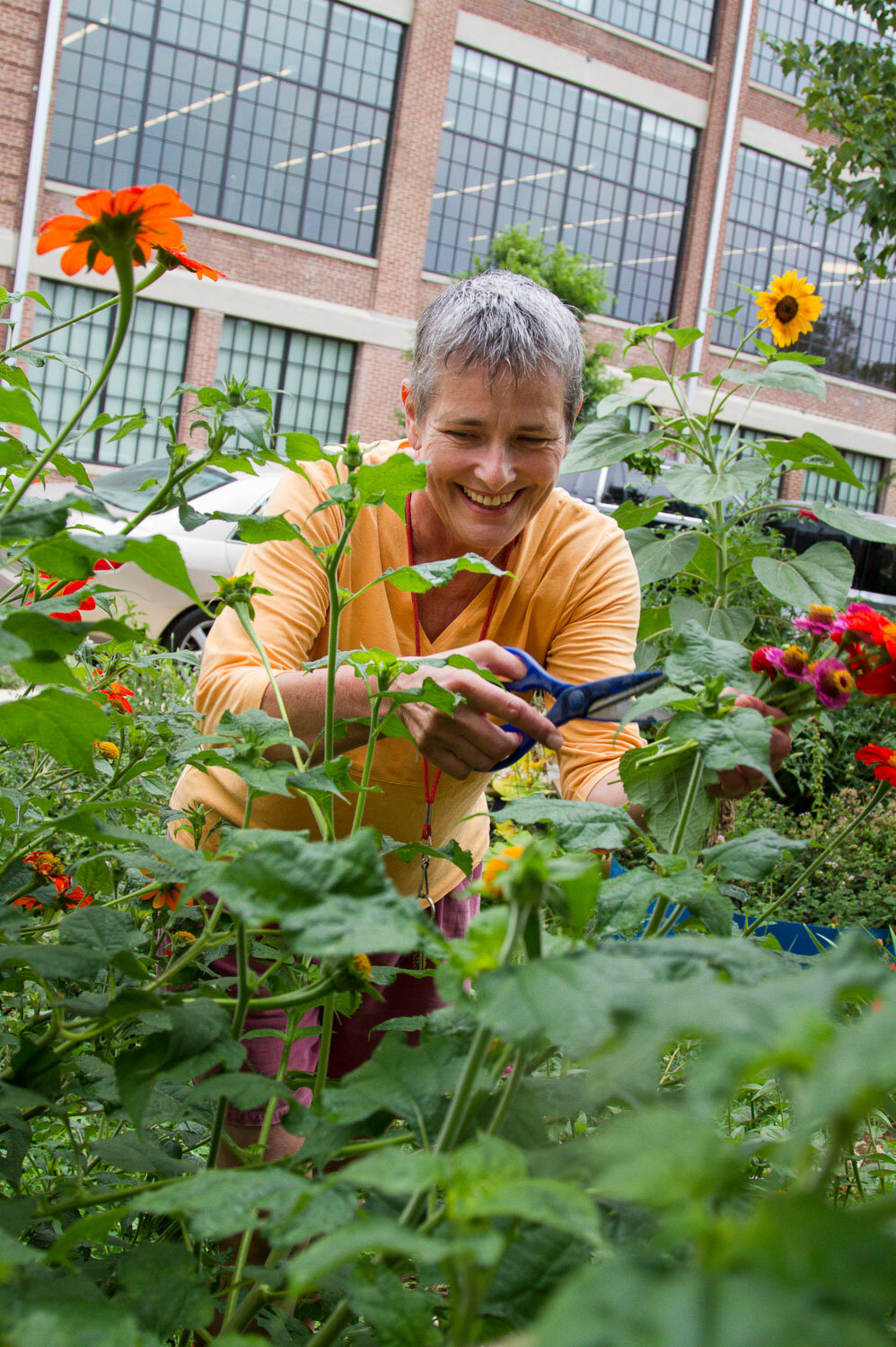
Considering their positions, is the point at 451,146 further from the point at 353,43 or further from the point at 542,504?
the point at 542,504

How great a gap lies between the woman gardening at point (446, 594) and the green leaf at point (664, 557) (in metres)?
0.02

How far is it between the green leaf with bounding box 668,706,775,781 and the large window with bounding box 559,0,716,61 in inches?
767

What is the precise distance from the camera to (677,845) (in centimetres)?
74

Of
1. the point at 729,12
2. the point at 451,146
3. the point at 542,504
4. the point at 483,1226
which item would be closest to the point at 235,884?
the point at 483,1226

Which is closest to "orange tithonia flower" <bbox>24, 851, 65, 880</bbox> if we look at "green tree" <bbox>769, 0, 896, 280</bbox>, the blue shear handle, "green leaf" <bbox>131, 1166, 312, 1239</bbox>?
the blue shear handle

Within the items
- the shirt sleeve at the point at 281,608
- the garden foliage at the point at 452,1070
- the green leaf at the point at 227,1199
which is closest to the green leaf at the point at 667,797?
the garden foliage at the point at 452,1070

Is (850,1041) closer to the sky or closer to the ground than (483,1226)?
closer to the sky

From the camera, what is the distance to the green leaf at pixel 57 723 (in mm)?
713

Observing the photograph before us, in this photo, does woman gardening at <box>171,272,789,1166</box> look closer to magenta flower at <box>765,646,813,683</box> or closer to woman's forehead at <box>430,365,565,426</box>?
woman's forehead at <box>430,365,565,426</box>

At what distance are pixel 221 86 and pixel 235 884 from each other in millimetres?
16638

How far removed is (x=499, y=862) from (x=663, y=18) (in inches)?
828

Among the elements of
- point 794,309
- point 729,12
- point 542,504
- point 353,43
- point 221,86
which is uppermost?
point 729,12

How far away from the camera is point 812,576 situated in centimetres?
152

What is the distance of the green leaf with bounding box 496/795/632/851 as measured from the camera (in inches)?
26.0
